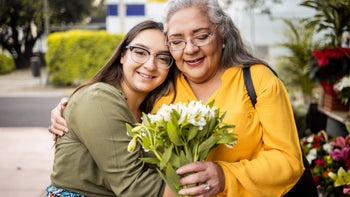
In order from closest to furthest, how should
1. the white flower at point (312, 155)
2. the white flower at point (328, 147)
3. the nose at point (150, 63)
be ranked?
the nose at point (150, 63) → the white flower at point (328, 147) → the white flower at point (312, 155)

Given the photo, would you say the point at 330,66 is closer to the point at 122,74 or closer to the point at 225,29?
the point at 225,29

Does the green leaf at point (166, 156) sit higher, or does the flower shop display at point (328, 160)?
the green leaf at point (166, 156)

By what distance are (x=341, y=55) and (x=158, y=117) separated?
351 centimetres

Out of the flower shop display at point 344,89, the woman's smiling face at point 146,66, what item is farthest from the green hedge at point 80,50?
the woman's smiling face at point 146,66

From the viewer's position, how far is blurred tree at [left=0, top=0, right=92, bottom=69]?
23328mm

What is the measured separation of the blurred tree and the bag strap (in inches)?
874

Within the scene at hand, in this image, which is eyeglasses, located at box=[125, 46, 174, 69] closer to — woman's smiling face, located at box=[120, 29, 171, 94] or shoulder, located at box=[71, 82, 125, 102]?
woman's smiling face, located at box=[120, 29, 171, 94]

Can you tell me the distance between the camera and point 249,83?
204cm

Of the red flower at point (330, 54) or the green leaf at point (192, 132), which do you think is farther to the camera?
the red flower at point (330, 54)

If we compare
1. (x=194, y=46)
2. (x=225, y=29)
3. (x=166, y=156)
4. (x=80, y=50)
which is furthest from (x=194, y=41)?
(x=80, y=50)

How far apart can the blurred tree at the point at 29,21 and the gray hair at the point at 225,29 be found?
21990 millimetres

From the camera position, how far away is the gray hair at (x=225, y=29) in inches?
83.5

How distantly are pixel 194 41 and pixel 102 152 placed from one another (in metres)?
0.68

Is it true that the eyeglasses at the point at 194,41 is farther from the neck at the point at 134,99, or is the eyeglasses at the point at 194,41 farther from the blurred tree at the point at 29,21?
the blurred tree at the point at 29,21
